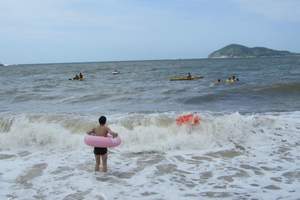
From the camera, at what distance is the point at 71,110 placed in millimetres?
19094

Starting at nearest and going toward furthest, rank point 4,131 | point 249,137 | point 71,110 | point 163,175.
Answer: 1. point 163,175
2. point 249,137
3. point 4,131
4. point 71,110

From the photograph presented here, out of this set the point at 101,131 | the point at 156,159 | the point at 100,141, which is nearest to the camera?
the point at 100,141

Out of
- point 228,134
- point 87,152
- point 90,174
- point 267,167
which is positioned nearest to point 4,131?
point 87,152

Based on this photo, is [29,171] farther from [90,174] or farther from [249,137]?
[249,137]

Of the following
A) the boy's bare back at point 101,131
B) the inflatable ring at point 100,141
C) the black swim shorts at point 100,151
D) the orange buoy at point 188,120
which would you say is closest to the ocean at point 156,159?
the orange buoy at point 188,120

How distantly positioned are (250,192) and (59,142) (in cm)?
650

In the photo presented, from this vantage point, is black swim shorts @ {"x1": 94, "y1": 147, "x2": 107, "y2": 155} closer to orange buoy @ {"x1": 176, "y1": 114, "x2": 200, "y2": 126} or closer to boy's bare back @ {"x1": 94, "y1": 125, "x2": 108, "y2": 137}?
boy's bare back @ {"x1": 94, "y1": 125, "x2": 108, "y2": 137}

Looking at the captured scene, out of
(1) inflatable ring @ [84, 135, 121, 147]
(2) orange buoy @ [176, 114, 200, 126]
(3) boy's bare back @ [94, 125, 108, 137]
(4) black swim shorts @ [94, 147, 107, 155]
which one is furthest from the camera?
(2) orange buoy @ [176, 114, 200, 126]

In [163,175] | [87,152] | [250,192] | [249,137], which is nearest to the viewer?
[250,192]

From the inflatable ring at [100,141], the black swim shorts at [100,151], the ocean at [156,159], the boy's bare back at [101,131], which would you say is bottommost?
the ocean at [156,159]

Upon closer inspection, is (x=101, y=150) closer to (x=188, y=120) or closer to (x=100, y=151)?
(x=100, y=151)

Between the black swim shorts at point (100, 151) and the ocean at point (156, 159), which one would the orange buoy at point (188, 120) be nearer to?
the ocean at point (156, 159)

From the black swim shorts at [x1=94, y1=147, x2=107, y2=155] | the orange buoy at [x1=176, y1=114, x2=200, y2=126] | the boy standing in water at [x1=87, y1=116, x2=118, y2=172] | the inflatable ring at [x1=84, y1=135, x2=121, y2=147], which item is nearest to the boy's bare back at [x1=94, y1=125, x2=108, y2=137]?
the boy standing in water at [x1=87, y1=116, x2=118, y2=172]

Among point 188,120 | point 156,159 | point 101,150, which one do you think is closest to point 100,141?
point 101,150
